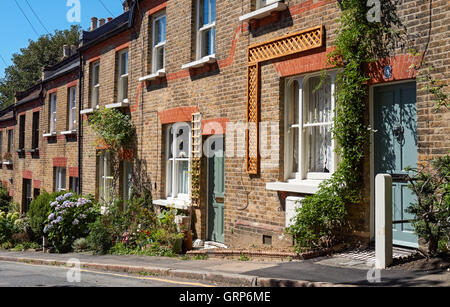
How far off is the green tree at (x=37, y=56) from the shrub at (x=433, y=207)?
1461 inches

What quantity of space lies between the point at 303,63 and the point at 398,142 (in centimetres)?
228

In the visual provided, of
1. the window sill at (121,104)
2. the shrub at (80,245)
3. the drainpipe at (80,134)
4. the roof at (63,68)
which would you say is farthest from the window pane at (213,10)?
the roof at (63,68)

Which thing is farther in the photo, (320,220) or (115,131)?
(115,131)

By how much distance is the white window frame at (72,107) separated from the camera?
18.4m

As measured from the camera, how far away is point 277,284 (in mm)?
6109

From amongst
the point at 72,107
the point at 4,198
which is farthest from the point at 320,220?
the point at 4,198

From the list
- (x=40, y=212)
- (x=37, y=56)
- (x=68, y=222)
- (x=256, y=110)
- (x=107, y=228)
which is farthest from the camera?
(x=37, y=56)

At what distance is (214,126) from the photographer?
34.2 feet

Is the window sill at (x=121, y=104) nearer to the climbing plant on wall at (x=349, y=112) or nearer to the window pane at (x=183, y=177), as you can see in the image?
the window pane at (x=183, y=177)

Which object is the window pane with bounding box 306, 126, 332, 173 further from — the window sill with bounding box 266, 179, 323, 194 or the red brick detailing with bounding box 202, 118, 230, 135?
the red brick detailing with bounding box 202, 118, 230, 135

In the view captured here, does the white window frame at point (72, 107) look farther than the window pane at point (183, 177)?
Yes

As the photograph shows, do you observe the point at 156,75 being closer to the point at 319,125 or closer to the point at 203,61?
the point at 203,61

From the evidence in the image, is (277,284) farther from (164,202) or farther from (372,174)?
(164,202)

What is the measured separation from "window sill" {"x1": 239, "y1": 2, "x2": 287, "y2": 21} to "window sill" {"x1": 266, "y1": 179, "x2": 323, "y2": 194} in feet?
10.8
